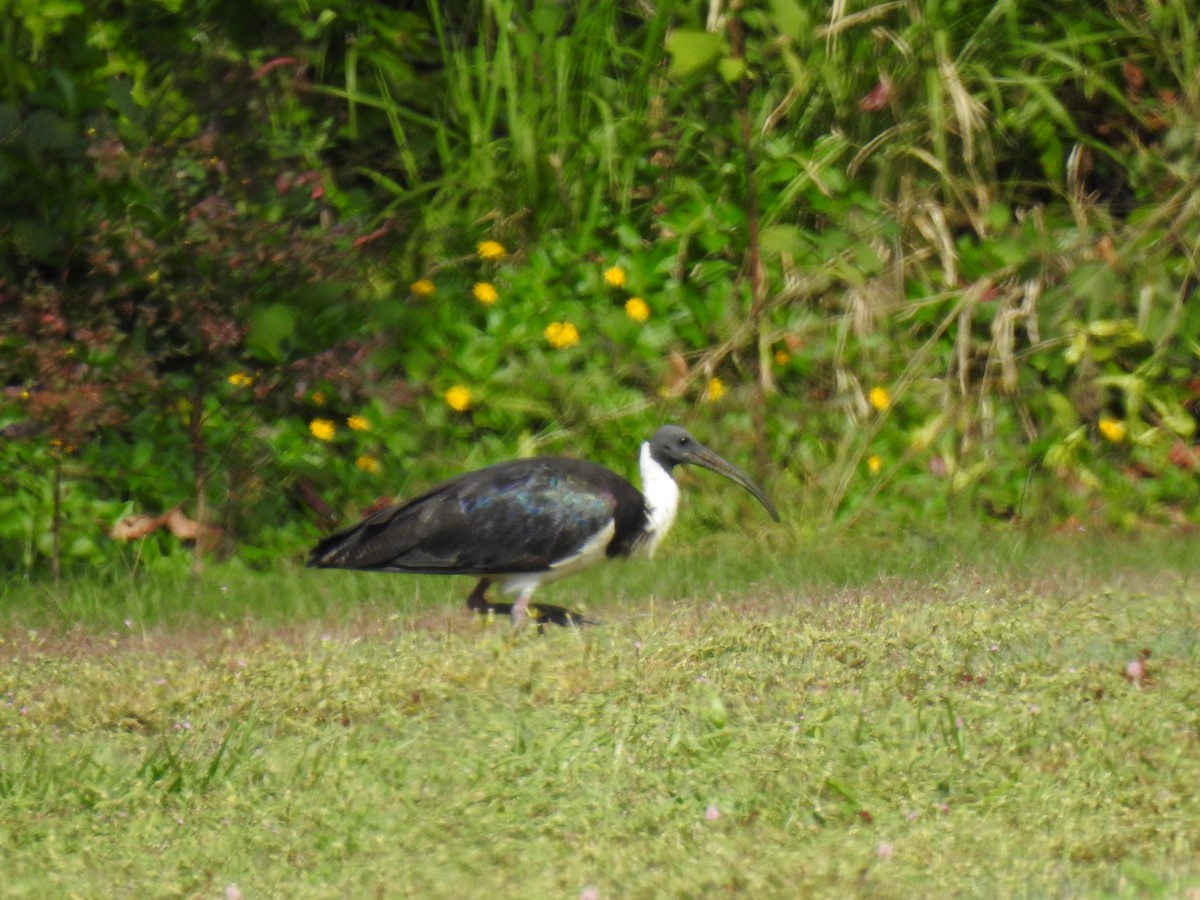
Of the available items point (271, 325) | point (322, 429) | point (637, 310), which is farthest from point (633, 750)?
point (637, 310)

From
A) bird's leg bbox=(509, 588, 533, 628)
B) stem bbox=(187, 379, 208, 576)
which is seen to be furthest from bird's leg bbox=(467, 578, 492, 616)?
stem bbox=(187, 379, 208, 576)

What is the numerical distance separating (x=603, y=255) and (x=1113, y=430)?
2.58 meters

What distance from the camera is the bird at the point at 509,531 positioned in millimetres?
7535

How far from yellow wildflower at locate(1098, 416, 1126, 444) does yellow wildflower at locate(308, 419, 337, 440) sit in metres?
3.62

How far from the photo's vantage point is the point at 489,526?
7559 mm

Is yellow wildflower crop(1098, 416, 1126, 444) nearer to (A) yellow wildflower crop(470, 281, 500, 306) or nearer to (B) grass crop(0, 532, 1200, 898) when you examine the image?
(B) grass crop(0, 532, 1200, 898)

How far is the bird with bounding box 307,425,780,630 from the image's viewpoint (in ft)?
24.7

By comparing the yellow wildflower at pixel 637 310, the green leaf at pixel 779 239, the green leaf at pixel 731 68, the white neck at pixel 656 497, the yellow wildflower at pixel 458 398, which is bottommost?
the yellow wildflower at pixel 458 398

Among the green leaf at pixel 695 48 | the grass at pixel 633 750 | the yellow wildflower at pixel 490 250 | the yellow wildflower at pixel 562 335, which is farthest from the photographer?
the yellow wildflower at pixel 490 250

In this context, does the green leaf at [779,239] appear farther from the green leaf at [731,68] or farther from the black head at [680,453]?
the black head at [680,453]

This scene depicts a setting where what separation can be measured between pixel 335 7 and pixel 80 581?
11.2 ft

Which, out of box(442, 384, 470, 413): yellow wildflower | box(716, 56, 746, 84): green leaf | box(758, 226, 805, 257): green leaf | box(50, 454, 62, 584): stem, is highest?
box(716, 56, 746, 84): green leaf

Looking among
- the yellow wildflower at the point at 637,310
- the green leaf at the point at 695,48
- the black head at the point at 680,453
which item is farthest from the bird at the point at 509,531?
the green leaf at the point at 695,48

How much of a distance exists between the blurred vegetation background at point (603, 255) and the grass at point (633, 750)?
1.66 metres
